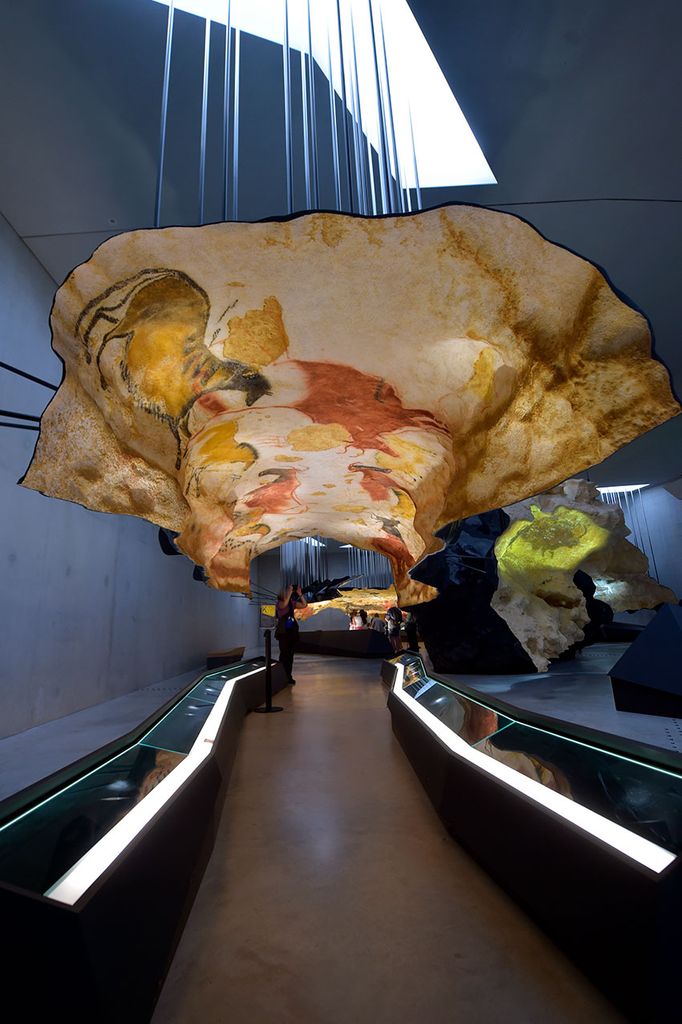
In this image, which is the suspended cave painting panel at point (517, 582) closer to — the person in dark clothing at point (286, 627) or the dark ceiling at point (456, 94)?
the person in dark clothing at point (286, 627)

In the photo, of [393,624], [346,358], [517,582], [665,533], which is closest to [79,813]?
[346,358]

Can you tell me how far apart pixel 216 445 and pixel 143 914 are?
269cm

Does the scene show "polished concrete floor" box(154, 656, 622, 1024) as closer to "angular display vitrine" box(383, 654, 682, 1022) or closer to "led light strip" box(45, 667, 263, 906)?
"angular display vitrine" box(383, 654, 682, 1022)

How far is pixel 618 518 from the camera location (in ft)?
40.7

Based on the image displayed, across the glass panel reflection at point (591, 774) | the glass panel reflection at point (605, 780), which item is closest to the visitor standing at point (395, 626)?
the glass panel reflection at point (591, 774)

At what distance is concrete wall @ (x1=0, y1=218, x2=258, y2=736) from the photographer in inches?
238

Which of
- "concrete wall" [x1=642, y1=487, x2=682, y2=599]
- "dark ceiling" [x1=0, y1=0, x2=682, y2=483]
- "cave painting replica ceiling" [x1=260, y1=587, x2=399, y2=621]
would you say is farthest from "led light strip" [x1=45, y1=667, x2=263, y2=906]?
"concrete wall" [x1=642, y1=487, x2=682, y2=599]

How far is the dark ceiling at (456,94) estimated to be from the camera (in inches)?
168

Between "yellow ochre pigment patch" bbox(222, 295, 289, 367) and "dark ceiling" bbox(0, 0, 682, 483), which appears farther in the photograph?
"dark ceiling" bbox(0, 0, 682, 483)

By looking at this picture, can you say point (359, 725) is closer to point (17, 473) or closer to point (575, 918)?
point (575, 918)

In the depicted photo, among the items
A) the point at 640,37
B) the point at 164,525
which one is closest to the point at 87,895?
the point at 164,525

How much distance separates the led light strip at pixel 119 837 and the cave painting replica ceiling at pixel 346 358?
1.63 metres

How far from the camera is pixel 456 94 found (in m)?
4.85

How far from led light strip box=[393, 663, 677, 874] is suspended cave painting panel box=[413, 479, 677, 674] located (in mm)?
7989
